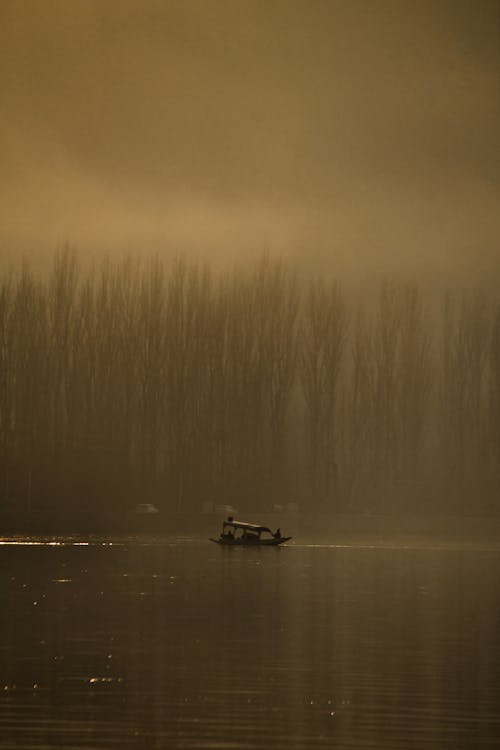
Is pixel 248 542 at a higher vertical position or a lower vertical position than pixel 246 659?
higher

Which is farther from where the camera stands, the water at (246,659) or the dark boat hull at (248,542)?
the dark boat hull at (248,542)

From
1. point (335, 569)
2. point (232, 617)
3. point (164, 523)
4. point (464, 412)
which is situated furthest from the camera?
point (464, 412)

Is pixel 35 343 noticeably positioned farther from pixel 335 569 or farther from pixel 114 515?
pixel 335 569

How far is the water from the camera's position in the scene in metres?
11.1

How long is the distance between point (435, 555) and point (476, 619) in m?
17.6

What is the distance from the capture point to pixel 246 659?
1502 cm

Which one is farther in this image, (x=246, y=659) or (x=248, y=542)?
(x=248, y=542)

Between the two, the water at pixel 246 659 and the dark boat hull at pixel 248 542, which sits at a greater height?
the dark boat hull at pixel 248 542

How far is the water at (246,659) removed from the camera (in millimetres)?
11070

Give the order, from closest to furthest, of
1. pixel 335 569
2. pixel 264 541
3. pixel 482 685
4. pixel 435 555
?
pixel 482 685, pixel 335 569, pixel 435 555, pixel 264 541

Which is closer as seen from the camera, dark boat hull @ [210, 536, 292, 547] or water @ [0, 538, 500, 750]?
water @ [0, 538, 500, 750]

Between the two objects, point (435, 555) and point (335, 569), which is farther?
point (435, 555)

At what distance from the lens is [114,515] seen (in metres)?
55.1

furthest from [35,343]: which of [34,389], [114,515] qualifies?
[114,515]
